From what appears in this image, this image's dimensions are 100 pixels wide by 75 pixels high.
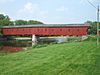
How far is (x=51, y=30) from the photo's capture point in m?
53.6

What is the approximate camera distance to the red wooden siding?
51.0 metres

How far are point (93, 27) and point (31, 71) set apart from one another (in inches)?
3299

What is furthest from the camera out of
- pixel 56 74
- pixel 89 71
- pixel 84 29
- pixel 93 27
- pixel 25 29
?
pixel 93 27

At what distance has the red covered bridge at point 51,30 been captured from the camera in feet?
167

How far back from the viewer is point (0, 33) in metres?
59.1

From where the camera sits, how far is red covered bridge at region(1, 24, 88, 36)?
50.9 m

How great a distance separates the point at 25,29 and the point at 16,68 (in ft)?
153

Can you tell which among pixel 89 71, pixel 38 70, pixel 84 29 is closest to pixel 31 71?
pixel 38 70

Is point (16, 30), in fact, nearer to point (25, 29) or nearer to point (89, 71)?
point (25, 29)

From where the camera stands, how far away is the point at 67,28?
5203cm

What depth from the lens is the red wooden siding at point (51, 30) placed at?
5103 centimetres

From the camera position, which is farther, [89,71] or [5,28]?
[5,28]

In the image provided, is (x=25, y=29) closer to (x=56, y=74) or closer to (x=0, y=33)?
(x=0, y=33)

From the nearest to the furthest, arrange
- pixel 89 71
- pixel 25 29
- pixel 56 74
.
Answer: pixel 56 74, pixel 89 71, pixel 25 29
